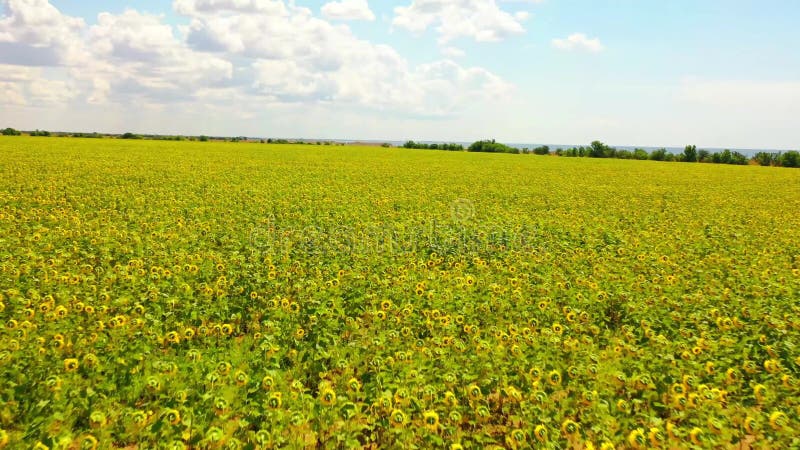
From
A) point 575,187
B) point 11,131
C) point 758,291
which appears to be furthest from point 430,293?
point 11,131

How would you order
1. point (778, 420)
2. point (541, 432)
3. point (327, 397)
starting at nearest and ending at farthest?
point (541, 432), point (778, 420), point (327, 397)

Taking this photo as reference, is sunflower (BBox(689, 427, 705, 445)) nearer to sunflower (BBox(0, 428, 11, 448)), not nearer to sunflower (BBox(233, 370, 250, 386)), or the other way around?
sunflower (BBox(233, 370, 250, 386))

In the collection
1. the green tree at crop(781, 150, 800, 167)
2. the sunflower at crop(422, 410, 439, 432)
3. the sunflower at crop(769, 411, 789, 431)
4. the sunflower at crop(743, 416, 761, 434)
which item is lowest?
the sunflower at crop(422, 410, 439, 432)

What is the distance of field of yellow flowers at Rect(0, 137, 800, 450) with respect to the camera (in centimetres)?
434

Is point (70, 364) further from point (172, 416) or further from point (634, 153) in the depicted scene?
point (634, 153)

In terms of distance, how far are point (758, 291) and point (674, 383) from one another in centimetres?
465

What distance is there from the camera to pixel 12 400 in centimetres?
439

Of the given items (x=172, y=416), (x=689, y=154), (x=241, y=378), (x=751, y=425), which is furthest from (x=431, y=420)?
(x=689, y=154)

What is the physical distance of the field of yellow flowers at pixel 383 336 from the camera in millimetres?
4340

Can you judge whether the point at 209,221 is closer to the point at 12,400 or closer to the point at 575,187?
the point at 12,400

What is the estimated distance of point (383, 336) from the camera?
19.7 ft

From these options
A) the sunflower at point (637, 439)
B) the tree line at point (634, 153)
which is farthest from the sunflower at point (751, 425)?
the tree line at point (634, 153)

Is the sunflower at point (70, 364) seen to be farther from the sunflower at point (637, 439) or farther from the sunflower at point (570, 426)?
the sunflower at point (637, 439)

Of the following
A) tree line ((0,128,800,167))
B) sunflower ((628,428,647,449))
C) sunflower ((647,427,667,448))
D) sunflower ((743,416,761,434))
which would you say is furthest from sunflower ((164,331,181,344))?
tree line ((0,128,800,167))
